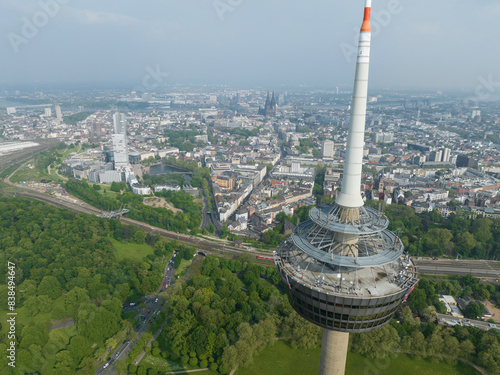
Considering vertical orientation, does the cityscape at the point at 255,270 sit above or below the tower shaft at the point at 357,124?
below

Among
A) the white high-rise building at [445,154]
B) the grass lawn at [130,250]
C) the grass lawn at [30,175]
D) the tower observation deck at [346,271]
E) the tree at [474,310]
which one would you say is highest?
the tower observation deck at [346,271]

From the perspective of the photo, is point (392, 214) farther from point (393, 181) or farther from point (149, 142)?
point (149, 142)

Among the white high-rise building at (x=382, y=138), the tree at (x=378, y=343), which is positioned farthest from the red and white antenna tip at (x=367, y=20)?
the white high-rise building at (x=382, y=138)

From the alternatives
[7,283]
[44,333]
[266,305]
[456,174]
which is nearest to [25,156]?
[7,283]

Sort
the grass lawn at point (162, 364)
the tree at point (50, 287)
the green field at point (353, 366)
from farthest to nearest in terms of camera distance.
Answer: the tree at point (50, 287) < the green field at point (353, 366) < the grass lawn at point (162, 364)

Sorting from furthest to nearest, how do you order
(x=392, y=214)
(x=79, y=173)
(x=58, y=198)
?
(x=79, y=173) < (x=58, y=198) < (x=392, y=214)

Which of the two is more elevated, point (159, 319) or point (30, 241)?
point (30, 241)

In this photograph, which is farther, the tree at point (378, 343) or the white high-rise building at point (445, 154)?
the white high-rise building at point (445, 154)

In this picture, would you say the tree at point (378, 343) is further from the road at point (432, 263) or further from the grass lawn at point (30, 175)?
the grass lawn at point (30, 175)

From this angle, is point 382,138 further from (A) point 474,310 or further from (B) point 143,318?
(B) point 143,318

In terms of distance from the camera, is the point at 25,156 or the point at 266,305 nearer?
the point at 266,305
